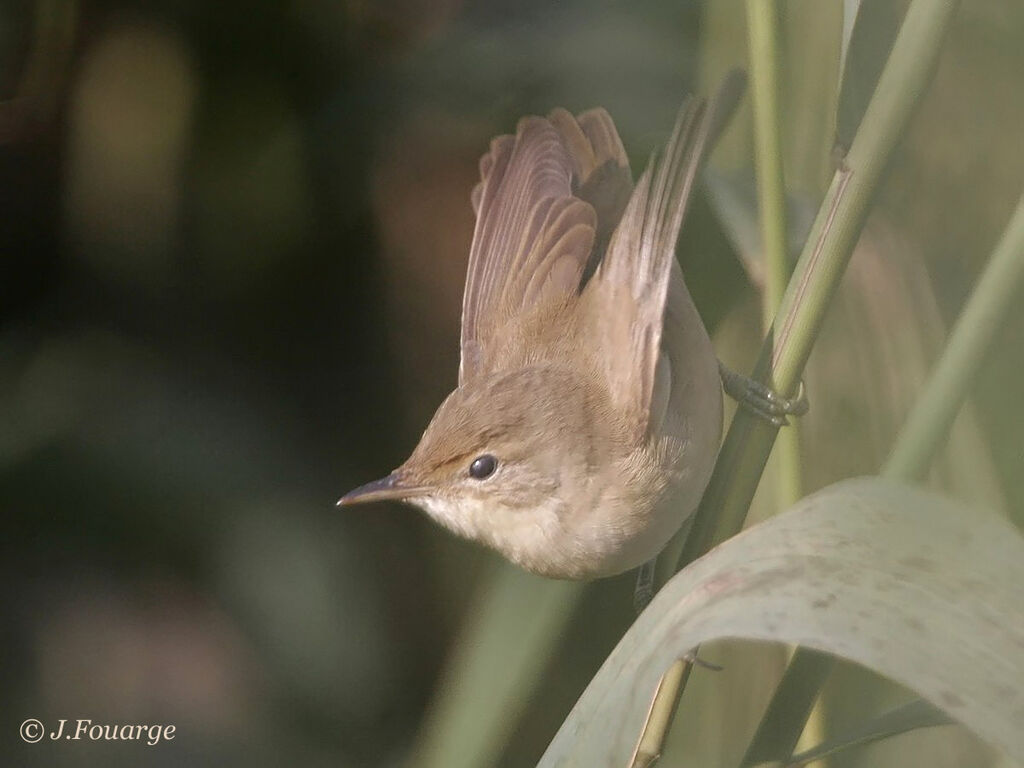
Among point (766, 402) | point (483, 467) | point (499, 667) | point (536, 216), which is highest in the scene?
point (536, 216)

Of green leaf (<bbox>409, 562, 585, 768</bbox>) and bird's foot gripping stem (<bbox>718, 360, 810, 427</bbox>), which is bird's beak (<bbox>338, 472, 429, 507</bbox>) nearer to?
green leaf (<bbox>409, 562, 585, 768</bbox>)

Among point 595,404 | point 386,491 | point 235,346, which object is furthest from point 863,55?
point 235,346

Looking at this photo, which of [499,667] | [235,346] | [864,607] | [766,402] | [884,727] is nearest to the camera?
[864,607]

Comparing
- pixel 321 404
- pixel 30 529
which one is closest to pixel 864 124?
pixel 321 404

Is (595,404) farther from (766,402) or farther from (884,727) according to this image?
(884,727)

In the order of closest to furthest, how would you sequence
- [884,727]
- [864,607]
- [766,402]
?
[864,607] → [884,727] → [766,402]

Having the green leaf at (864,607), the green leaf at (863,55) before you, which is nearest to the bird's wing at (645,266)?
the green leaf at (863,55)
